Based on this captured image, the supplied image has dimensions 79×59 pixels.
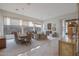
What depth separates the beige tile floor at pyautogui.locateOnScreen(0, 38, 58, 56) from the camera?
1.97 meters

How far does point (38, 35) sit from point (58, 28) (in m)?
0.49

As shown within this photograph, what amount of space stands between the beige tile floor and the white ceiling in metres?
0.60

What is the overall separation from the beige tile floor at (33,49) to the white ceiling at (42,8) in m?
0.60

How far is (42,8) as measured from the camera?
1975 millimetres

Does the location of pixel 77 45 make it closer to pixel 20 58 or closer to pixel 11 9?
pixel 20 58

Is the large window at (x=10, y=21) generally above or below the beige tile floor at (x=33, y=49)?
above

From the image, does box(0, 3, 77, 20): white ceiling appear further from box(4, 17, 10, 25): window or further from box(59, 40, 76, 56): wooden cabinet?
box(59, 40, 76, 56): wooden cabinet

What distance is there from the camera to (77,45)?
6.41ft

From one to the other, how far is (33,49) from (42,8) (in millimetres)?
940

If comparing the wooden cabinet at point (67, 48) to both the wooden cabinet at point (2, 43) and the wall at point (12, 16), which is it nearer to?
the wall at point (12, 16)

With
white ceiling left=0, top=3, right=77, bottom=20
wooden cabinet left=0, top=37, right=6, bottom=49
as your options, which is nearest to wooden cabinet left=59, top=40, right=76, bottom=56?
white ceiling left=0, top=3, right=77, bottom=20

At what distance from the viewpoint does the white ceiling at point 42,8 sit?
1922 mm

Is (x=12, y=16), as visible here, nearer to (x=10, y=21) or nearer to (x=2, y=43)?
(x=10, y=21)

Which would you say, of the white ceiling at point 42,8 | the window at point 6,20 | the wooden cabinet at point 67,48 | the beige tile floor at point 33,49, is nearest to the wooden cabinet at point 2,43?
the beige tile floor at point 33,49
